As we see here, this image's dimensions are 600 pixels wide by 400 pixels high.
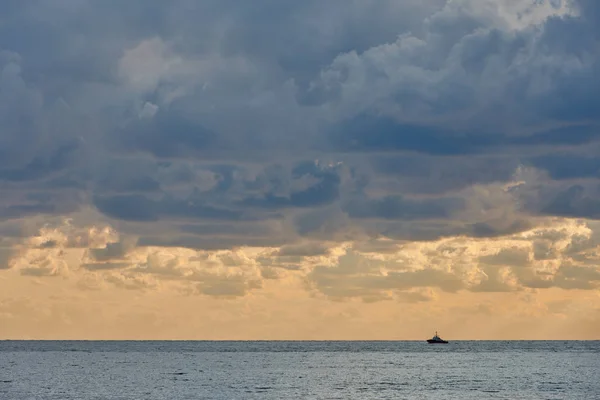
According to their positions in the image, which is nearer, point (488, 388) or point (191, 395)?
point (191, 395)

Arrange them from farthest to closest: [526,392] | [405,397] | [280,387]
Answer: [280,387]
[526,392]
[405,397]

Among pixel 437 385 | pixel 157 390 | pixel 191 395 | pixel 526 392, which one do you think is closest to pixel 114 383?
pixel 157 390

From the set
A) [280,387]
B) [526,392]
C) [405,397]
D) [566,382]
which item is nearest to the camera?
[405,397]

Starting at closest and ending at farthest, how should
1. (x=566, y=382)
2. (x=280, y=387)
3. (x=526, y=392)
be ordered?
(x=526, y=392), (x=280, y=387), (x=566, y=382)

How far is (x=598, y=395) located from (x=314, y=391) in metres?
45.8

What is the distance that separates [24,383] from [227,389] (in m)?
41.0

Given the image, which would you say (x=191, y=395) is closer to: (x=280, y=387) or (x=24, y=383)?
(x=280, y=387)

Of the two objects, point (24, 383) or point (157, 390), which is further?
point (24, 383)

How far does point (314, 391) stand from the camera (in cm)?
17162

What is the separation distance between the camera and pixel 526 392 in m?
169

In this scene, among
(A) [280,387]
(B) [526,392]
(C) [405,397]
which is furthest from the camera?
(A) [280,387]

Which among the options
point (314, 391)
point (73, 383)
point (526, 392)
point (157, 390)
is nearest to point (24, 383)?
point (73, 383)

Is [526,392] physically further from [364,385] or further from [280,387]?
[280,387]

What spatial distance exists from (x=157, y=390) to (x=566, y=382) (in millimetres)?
78301
